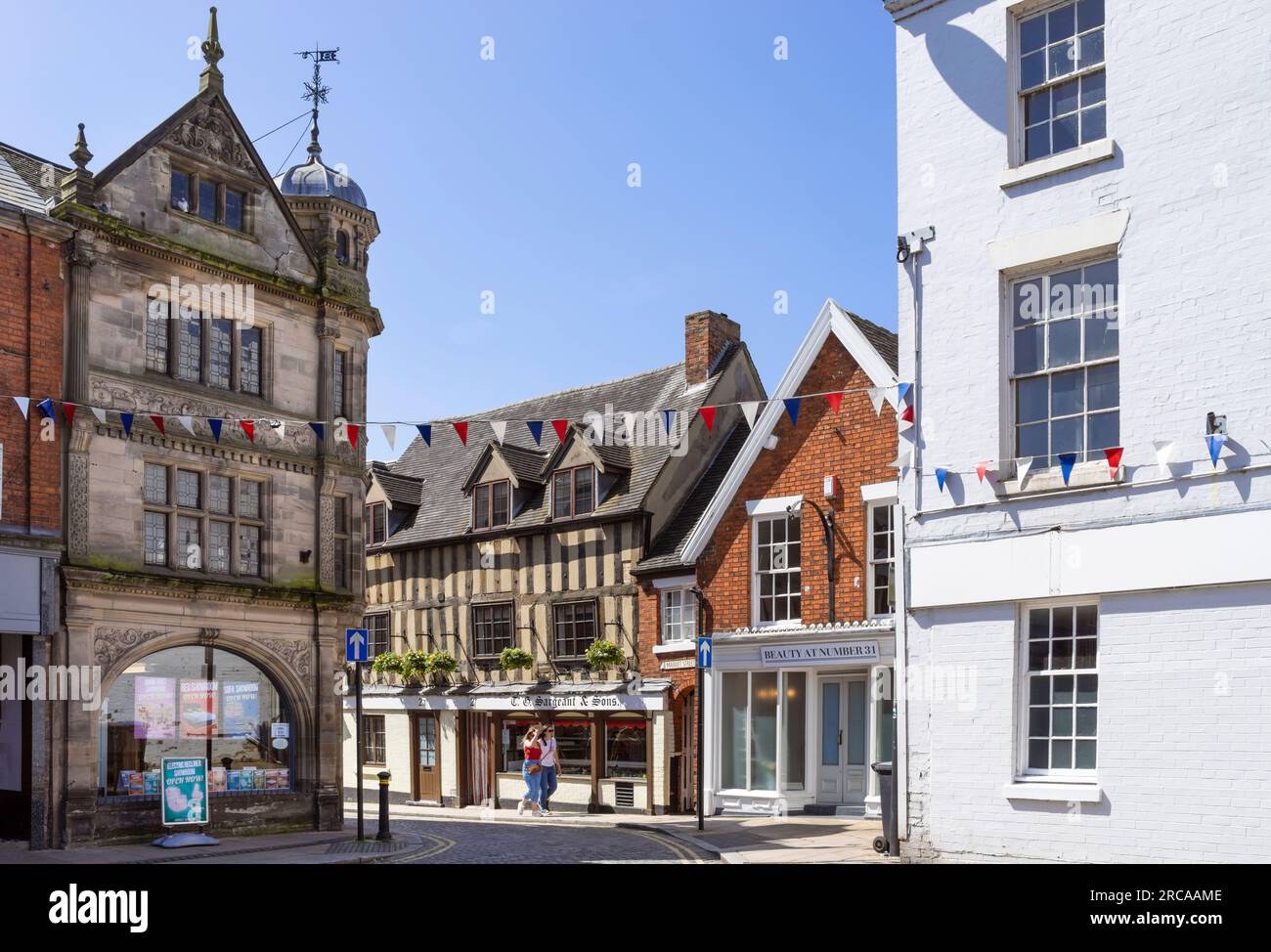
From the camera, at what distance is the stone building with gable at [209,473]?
60.6 feet

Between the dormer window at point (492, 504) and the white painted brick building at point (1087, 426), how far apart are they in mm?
18500

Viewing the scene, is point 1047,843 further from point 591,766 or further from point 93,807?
point 591,766

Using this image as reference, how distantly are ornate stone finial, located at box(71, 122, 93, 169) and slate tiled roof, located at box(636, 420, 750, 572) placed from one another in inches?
505

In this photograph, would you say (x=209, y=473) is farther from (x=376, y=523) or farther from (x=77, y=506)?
(x=376, y=523)

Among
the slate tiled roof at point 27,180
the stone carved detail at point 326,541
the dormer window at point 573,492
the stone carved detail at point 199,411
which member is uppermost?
the slate tiled roof at point 27,180

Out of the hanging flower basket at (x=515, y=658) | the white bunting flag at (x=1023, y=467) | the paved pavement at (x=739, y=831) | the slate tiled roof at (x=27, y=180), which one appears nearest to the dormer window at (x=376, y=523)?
the hanging flower basket at (x=515, y=658)

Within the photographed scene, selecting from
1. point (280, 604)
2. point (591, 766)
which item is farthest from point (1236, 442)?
point (591, 766)

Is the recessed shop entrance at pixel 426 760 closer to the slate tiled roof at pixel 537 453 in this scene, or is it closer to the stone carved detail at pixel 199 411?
the slate tiled roof at pixel 537 453

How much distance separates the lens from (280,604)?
69.3 ft

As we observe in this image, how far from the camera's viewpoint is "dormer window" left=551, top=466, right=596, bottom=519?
29900 mm

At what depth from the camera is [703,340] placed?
30094 mm

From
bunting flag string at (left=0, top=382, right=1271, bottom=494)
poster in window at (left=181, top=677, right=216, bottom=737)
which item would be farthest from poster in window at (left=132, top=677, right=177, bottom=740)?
bunting flag string at (left=0, top=382, right=1271, bottom=494)

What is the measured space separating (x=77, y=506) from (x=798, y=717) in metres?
12.6

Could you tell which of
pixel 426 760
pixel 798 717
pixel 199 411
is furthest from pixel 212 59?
pixel 426 760
